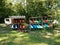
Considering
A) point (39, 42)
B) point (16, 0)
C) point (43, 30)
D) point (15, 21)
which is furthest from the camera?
point (16, 0)

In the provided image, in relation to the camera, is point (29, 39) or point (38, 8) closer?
point (29, 39)

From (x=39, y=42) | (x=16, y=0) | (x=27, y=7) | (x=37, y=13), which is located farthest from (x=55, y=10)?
(x=39, y=42)

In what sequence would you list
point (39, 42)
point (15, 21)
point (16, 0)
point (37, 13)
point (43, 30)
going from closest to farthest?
1. point (39, 42)
2. point (43, 30)
3. point (15, 21)
4. point (37, 13)
5. point (16, 0)

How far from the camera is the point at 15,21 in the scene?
1942cm

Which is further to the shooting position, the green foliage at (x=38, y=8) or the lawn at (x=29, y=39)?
the green foliage at (x=38, y=8)

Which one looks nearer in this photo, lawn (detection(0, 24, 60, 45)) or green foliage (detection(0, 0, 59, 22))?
lawn (detection(0, 24, 60, 45))

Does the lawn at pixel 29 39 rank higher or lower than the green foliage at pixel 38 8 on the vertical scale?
lower

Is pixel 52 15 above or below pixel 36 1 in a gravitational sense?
below

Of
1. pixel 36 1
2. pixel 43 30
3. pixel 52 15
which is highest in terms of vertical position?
pixel 36 1

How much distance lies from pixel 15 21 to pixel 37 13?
9.52 ft

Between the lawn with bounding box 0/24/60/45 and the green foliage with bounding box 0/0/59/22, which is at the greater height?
the green foliage with bounding box 0/0/59/22

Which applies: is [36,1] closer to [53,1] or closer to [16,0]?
[53,1]

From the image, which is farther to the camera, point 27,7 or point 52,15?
point 27,7

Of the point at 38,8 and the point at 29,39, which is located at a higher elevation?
the point at 38,8
